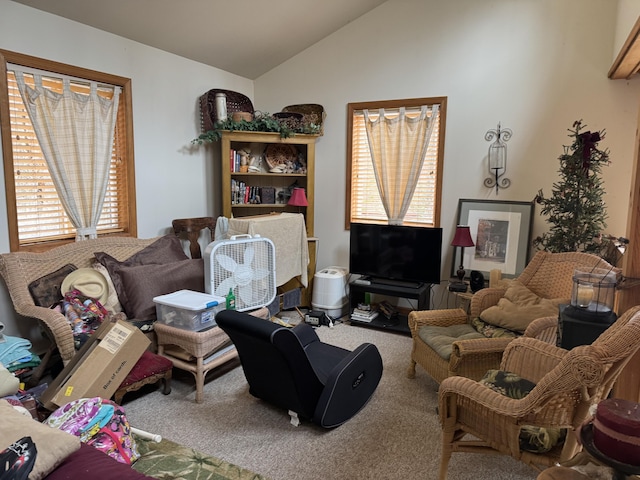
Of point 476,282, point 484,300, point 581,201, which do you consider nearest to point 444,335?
point 484,300

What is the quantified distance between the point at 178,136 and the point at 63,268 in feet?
5.69

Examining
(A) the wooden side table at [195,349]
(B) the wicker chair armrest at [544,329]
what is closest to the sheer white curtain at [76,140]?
(A) the wooden side table at [195,349]

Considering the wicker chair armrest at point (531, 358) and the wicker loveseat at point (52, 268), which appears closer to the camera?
the wicker chair armrest at point (531, 358)

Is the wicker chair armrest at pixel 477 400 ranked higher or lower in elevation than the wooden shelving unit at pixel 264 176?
lower

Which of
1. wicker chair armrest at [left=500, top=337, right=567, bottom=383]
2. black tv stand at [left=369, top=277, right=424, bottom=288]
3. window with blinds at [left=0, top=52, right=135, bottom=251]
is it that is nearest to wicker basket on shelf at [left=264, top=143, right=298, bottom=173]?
window with blinds at [left=0, top=52, right=135, bottom=251]

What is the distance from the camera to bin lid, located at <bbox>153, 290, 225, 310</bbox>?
8.91 feet

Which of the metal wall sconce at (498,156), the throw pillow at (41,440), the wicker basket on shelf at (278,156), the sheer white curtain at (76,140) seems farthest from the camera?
the wicker basket on shelf at (278,156)

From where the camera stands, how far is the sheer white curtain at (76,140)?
10.1 feet

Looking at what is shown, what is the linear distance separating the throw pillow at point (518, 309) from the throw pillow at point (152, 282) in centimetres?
231

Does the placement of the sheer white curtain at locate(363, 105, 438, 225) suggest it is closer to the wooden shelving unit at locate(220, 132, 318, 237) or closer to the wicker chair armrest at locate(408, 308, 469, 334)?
the wooden shelving unit at locate(220, 132, 318, 237)

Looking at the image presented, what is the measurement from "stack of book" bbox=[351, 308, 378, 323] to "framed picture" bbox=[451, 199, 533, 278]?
1031mm

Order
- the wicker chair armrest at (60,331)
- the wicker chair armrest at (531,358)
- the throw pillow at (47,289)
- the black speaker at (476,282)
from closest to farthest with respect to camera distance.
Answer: the wicker chair armrest at (531,358)
the wicker chair armrest at (60,331)
the throw pillow at (47,289)
the black speaker at (476,282)

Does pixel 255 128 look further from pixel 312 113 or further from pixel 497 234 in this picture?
pixel 497 234

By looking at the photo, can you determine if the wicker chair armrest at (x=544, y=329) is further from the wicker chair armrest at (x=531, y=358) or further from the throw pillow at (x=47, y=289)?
the throw pillow at (x=47, y=289)
